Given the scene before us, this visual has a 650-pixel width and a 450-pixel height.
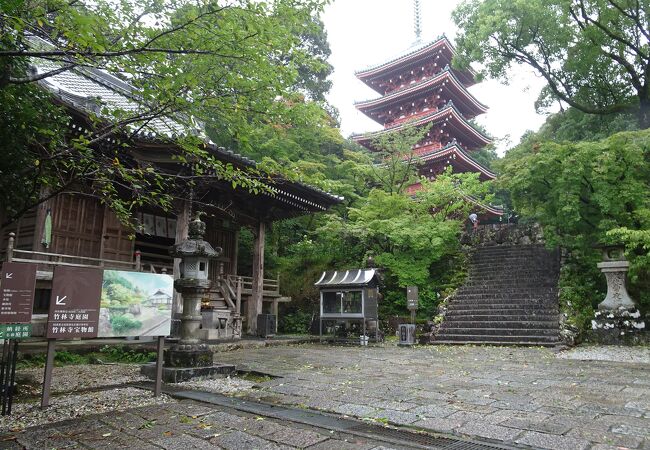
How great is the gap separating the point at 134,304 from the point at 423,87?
72.2 feet

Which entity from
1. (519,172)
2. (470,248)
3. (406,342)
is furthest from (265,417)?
(470,248)

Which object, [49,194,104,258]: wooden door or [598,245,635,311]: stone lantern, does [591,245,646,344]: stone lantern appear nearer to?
[598,245,635,311]: stone lantern

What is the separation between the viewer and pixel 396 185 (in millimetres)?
16438

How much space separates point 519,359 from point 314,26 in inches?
278

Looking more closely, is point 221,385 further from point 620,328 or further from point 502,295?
point 502,295

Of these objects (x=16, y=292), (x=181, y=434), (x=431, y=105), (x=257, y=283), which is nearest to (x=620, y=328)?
(x=257, y=283)

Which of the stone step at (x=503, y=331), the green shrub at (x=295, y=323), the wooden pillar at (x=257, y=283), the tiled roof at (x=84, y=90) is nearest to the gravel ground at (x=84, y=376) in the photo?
the tiled roof at (x=84, y=90)

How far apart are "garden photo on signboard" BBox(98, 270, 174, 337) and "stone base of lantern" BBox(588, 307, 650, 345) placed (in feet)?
33.2

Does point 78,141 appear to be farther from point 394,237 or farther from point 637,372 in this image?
point 394,237

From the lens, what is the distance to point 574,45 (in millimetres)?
16406

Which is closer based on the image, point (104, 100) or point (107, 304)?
point (107, 304)

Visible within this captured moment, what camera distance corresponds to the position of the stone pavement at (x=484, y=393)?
3422mm

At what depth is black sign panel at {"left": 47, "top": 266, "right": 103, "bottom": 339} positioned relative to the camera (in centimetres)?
412

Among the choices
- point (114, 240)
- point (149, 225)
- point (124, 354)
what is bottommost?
point (124, 354)
